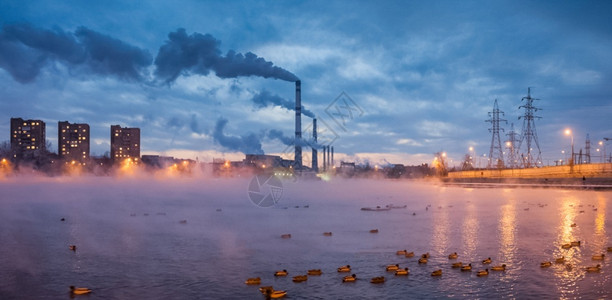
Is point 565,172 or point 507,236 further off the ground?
point 565,172

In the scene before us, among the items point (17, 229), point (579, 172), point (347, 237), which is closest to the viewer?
point (347, 237)

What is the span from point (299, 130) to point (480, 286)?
150 meters

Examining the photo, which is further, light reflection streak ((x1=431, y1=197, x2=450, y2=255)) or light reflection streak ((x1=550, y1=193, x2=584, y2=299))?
light reflection streak ((x1=431, y1=197, x2=450, y2=255))

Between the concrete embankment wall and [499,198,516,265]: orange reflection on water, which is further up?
the concrete embankment wall

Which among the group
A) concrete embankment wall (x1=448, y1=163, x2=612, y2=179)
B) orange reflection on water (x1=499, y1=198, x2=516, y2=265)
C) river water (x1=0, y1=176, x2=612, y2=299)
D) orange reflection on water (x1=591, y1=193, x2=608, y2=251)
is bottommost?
river water (x1=0, y1=176, x2=612, y2=299)

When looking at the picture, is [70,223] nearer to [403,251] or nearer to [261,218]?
[261,218]

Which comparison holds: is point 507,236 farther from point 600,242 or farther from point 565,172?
point 565,172

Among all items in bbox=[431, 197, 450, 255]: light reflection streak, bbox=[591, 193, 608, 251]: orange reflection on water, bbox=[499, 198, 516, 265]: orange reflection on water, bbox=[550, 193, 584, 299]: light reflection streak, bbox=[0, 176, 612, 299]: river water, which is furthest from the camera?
bbox=[591, 193, 608, 251]: orange reflection on water

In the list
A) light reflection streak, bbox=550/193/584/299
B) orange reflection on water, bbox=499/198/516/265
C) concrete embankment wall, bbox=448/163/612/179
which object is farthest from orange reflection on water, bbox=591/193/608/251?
concrete embankment wall, bbox=448/163/612/179

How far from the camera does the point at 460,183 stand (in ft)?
436

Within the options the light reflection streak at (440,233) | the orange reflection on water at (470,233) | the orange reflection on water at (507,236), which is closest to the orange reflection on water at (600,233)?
the orange reflection on water at (507,236)

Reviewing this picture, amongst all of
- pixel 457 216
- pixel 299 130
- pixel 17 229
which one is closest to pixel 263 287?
pixel 17 229

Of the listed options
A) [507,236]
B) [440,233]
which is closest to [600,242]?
[507,236]

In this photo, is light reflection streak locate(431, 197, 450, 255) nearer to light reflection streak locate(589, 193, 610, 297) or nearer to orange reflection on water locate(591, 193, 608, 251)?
light reflection streak locate(589, 193, 610, 297)
